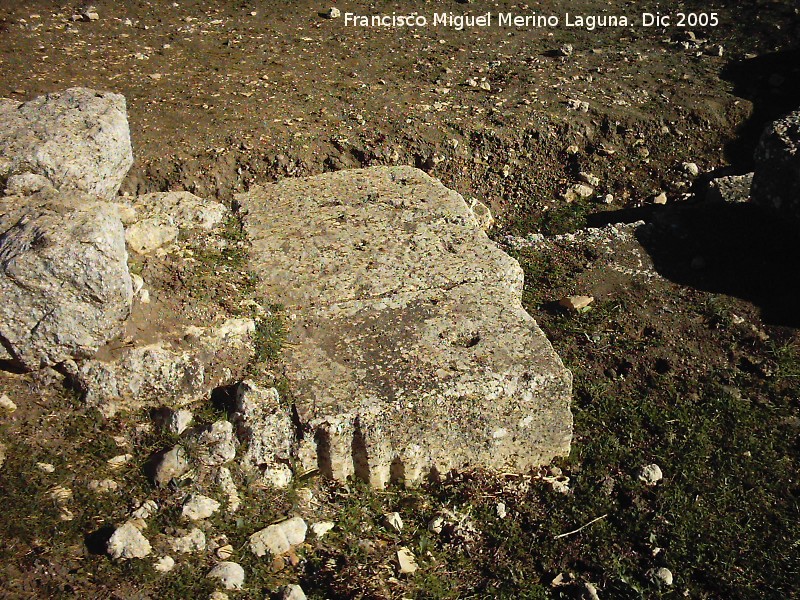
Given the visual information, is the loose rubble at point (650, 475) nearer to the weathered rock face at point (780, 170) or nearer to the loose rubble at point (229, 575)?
the loose rubble at point (229, 575)

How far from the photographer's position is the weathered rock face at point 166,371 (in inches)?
138

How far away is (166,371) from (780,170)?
3.90 metres

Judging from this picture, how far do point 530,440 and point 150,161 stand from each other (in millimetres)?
2904

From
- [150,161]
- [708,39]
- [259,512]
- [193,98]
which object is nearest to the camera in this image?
[259,512]

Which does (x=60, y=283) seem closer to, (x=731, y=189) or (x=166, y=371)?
(x=166, y=371)

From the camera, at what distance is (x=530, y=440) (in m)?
3.76

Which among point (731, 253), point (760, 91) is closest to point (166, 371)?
point (731, 253)

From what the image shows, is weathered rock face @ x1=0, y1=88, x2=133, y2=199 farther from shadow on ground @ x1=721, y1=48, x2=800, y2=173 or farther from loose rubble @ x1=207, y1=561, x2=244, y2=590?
shadow on ground @ x1=721, y1=48, x2=800, y2=173

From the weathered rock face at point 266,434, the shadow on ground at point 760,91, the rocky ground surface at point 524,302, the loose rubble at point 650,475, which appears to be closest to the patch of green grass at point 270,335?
the rocky ground surface at point 524,302

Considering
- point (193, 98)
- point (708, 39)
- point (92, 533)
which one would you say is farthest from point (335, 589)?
point (708, 39)

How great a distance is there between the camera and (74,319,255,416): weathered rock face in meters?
3.51

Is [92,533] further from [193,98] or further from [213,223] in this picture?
[193,98]

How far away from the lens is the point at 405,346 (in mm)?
3775

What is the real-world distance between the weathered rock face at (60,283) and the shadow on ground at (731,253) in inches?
128
